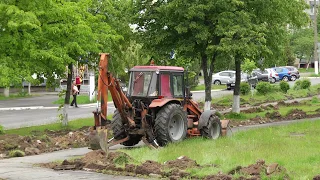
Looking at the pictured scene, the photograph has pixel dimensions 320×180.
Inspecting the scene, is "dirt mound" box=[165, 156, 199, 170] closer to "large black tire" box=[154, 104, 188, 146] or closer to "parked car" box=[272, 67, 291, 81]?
"large black tire" box=[154, 104, 188, 146]

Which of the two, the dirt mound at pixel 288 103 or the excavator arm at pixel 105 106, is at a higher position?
the excavator arm at pixel 105 106

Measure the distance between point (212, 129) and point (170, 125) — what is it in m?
2.10

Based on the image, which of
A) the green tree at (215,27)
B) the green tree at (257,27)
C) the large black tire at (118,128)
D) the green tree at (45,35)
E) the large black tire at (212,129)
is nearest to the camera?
the large black tire at (118,128)

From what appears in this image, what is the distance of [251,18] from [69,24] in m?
8.91

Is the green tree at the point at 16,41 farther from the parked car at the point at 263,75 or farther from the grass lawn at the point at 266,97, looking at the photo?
the parked car at the point at 263,75

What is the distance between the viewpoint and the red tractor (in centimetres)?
1903

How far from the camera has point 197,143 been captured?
63.1 feet

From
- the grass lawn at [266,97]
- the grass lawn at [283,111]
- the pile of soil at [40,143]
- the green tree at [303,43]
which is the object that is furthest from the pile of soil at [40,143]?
the green tree at [303,43]

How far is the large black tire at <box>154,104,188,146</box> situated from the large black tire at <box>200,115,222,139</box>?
2.72 ft

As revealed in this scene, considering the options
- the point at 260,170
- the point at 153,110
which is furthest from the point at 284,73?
the point at 260,170

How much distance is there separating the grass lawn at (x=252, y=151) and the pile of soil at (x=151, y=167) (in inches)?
12.8

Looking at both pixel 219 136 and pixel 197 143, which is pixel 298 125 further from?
pixel 197 143

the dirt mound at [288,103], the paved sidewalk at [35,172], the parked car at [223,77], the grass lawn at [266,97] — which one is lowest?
→ the paved sidewalk at [35,172]

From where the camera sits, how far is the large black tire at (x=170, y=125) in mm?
19062
